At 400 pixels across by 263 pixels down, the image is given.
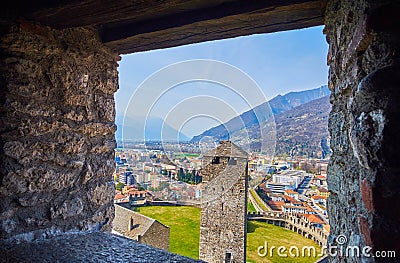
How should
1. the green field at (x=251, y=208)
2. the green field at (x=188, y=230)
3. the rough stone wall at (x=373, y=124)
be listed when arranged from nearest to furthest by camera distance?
the rough stone wall at (x=373, y=124)
the green field at (x=188, y=230)
the green field at (x=251, y=208)

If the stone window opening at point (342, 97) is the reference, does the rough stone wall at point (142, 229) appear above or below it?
below

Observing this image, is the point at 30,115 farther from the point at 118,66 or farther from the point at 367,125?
the point at 367,125

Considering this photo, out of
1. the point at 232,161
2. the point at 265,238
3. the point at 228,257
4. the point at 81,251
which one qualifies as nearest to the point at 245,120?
the point at 232,161

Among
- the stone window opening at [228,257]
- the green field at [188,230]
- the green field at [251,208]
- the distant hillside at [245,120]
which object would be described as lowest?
the stone window opening at [228,257]

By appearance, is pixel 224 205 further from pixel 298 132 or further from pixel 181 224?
pixel 298 132

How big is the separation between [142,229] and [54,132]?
5.42 m

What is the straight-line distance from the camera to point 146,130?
262 centimetres

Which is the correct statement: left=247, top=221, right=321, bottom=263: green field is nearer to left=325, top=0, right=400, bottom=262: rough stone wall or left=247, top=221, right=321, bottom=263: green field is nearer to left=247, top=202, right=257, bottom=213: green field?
left=247, top=202, right=257, bottom=213: green field

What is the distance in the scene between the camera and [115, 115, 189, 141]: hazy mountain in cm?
203

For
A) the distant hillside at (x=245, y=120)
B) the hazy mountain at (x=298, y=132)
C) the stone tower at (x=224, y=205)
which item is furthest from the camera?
the stone tower at (x=224, y=205)

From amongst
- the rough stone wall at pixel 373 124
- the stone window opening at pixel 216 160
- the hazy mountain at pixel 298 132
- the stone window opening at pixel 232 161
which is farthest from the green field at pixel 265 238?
the rough stone wall at pixel 373 124

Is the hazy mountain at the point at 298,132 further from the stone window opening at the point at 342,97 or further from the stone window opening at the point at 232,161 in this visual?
the stone window opening at the point at 232,161

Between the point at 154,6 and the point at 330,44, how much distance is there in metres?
0.64

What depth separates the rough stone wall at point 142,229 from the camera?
621cm
